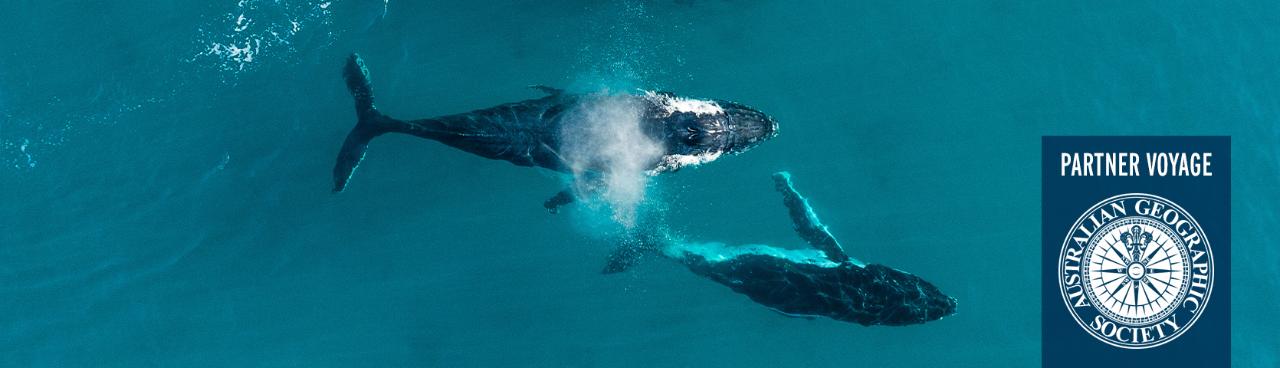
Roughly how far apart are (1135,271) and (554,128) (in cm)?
1675

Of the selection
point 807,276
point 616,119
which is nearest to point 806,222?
point 807,276

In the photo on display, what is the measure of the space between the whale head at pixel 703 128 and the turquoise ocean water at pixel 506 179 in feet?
1.75

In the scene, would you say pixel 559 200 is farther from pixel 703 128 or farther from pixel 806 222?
pixel 806 222

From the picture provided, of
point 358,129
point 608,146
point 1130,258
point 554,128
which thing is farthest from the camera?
point 1130,258

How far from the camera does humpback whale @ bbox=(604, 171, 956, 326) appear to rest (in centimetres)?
2314

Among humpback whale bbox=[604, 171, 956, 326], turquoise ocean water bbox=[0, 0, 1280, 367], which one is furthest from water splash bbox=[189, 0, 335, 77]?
humpback whale bbox=[604, 171, 956, 326]

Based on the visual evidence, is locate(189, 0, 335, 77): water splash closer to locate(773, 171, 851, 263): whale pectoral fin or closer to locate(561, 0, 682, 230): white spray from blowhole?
locate(561, 0, 682, 230): white spray from blowhole

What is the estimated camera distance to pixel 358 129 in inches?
867

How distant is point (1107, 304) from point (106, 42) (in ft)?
94.3

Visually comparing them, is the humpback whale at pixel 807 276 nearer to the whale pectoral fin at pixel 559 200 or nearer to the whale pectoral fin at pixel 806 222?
the whale pectoral fin at pixel 806 222

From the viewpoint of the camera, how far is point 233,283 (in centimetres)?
2330

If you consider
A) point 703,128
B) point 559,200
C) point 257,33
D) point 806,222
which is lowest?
point 559,200

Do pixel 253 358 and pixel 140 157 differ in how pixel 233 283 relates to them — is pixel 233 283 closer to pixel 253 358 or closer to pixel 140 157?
pixel 253 358

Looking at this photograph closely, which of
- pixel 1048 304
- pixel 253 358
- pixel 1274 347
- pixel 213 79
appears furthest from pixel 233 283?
pixel 1274 347
